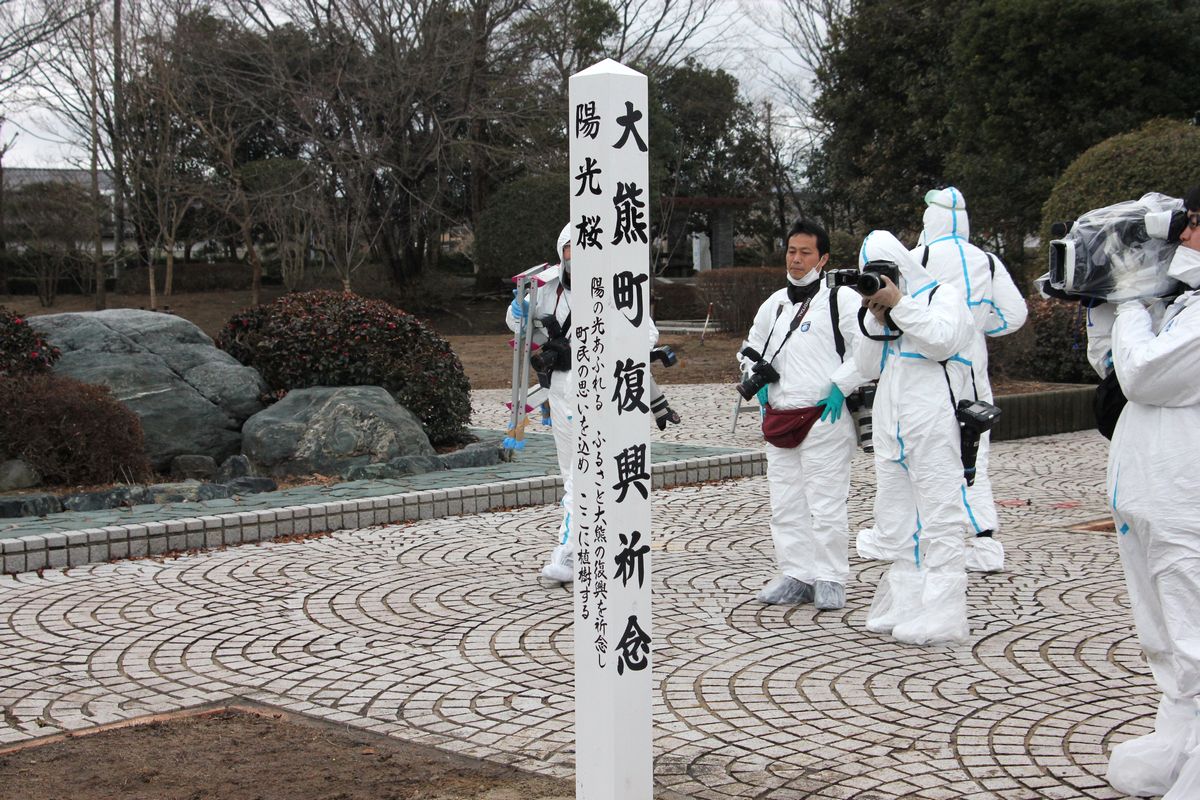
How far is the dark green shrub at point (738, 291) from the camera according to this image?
23.9m

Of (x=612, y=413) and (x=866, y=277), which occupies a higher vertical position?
(x=866, y=277)

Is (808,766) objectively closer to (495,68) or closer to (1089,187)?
(1089,187)

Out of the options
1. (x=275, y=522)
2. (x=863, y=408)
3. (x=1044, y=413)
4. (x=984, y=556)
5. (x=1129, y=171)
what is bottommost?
(x=984, y=556)

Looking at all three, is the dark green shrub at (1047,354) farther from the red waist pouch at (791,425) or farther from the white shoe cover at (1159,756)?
the white shoe cover at (1159,756)

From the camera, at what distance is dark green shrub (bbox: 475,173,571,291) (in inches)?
1034

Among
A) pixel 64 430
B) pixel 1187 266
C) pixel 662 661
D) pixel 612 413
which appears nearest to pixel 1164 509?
pixel 1187 266

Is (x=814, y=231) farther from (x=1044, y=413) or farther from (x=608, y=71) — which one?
(x=1044, y=413)

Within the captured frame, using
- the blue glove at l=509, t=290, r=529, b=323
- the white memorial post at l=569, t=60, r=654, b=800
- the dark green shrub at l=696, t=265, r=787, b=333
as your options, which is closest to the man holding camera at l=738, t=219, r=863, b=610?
the blue glove at l=509, t=290, r=529, b=323

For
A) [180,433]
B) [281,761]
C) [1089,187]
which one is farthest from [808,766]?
[1089,187]

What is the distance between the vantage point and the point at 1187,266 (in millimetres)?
3711

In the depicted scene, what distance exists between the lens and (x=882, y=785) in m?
3.97

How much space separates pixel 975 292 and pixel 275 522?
4.57 m

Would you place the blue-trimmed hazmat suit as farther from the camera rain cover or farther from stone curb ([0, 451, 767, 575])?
stone curb ([0, 451, 767, 575])

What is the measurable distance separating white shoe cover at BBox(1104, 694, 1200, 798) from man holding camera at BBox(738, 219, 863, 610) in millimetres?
2457
